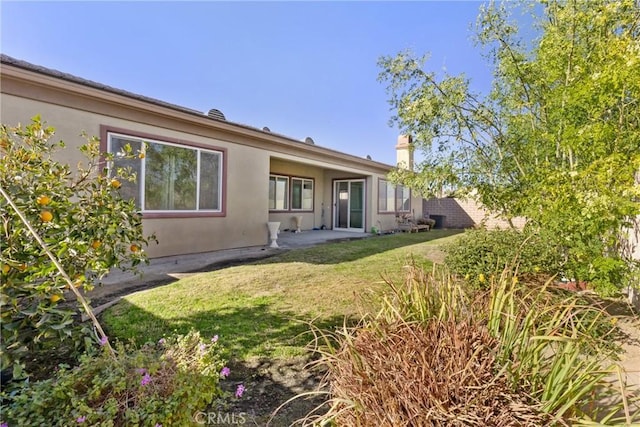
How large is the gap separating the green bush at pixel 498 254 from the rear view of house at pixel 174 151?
4512mm

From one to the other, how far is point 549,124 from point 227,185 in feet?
24.2

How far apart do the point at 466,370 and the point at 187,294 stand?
14.7ft

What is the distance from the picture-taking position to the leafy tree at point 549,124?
12.0 ft

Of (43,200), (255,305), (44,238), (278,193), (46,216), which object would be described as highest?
(278,193)

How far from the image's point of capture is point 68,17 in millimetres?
6746

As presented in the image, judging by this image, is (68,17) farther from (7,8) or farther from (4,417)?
(4,417)

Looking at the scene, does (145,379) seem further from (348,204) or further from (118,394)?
(348,204)

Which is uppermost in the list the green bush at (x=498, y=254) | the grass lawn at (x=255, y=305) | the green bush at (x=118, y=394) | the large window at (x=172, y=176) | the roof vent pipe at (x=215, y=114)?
the roof vent pipe at (x=215, y=114)

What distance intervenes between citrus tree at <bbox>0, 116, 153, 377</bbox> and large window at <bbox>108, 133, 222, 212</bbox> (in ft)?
14.3

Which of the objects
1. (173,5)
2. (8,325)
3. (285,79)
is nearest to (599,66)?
(8,325)

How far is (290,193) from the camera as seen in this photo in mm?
14516

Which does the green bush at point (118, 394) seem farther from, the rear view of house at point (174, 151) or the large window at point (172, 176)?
the large window at point (172, 176)

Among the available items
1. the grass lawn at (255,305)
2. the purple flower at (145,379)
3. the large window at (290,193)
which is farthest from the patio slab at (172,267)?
the large window at (290,193)

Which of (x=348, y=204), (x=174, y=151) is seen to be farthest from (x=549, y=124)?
(x=348, y=204)
